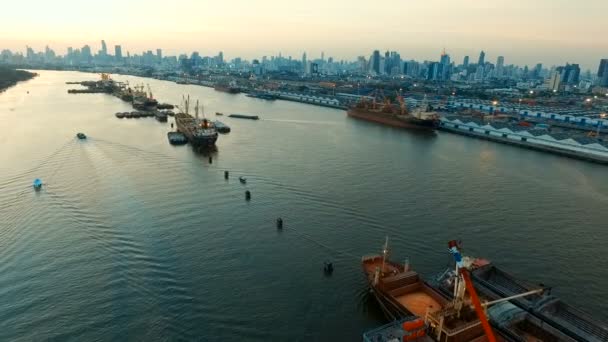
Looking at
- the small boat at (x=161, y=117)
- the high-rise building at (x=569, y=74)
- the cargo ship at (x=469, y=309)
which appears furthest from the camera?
the high-rise building at (x=569, y=74)

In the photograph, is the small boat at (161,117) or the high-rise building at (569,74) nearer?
the small boat at (161,117)

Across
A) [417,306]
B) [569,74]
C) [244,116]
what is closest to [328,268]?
[417,306]

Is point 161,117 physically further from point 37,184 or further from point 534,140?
point 534,140

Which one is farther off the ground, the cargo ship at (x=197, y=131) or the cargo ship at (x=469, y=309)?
the cargo ship at (x=197, y=131)

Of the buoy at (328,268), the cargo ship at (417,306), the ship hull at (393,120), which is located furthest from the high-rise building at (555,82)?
the buoy at (328,268)

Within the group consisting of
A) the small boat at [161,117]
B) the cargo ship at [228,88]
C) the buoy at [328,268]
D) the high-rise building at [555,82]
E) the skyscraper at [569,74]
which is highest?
the skyscraper at [569,74]

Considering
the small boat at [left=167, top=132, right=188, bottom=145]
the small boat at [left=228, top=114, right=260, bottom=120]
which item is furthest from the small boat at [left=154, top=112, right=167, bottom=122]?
the small boat at [left=167, top=132, right=188, bottom=145]

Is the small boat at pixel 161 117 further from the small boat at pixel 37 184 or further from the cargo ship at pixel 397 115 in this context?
the small boat at pixel 37 184

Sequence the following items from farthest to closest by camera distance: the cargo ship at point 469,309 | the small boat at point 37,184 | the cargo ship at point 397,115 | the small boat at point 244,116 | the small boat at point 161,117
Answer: the small boat at point 244,116 → the small boat at point 161,117 → the cargo ship at point 397,115 → the small boat at point 37,184 → the cargo ship at point 469,309
